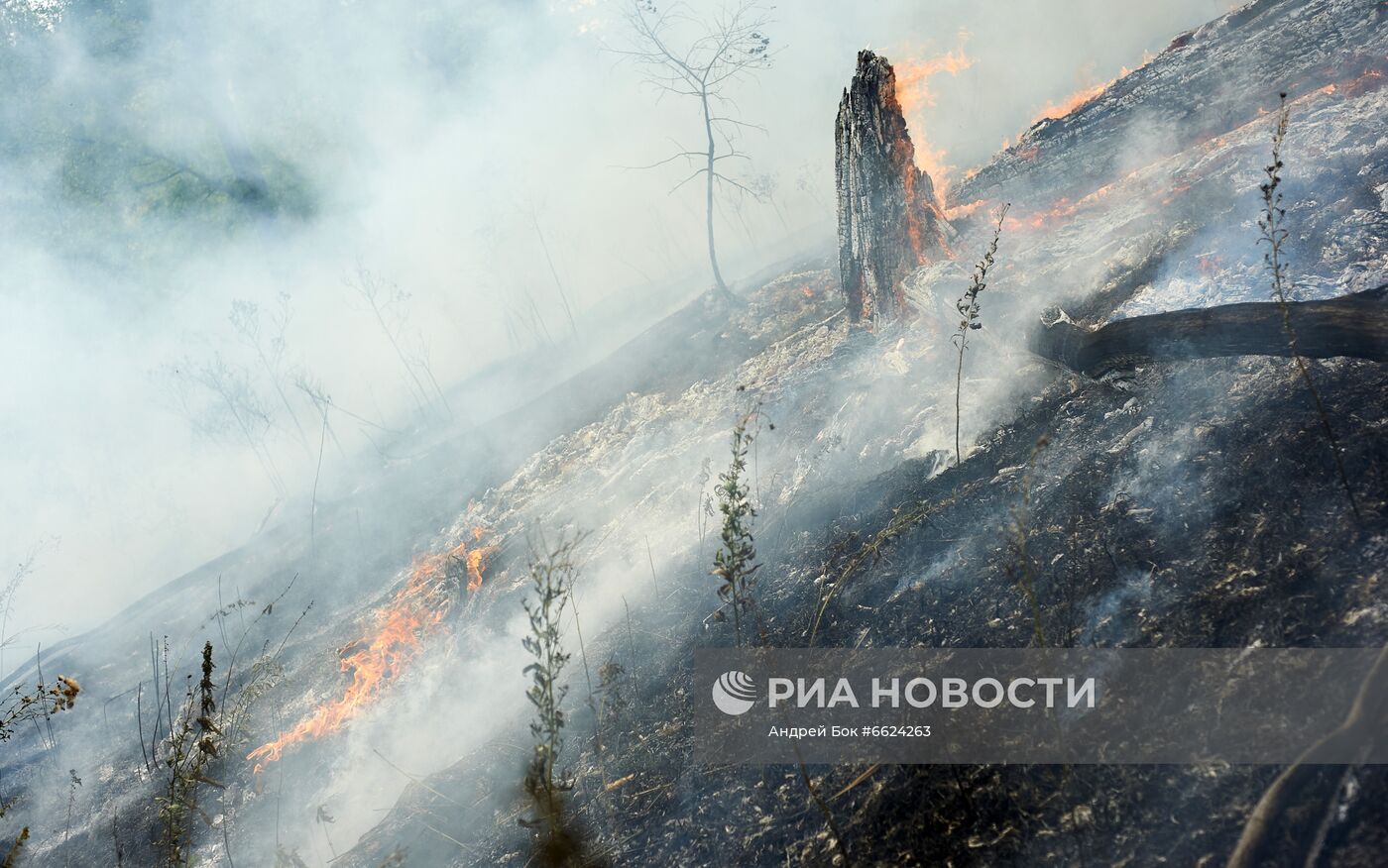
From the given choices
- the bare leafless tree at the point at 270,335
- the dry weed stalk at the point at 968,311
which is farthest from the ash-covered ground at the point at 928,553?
the bare leafless tree at the point at 270,335

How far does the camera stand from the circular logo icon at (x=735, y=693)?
18.9 feet

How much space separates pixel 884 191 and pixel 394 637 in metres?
14.7

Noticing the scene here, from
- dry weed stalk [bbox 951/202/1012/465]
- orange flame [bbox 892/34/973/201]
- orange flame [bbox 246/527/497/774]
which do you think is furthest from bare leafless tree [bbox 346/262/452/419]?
dry weed stalk [bbox 951/202/1012/465]

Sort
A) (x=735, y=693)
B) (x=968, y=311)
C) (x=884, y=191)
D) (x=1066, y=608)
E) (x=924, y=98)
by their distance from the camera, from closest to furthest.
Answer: (x=1066, y=608) → (x=735, y=693) → (x=968, y=311) → (x=884, y=191) → (x=924, y=98)

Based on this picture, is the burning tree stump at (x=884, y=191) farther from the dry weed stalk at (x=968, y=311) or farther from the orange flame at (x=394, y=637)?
the orange flame at (x=394, y=637)

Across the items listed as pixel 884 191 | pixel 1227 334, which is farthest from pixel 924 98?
pixel 1227 334

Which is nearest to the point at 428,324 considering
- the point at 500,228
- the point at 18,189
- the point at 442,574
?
→ the point at 500,228

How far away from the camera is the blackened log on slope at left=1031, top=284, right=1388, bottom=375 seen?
5.29 m

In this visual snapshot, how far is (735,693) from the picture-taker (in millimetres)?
6008

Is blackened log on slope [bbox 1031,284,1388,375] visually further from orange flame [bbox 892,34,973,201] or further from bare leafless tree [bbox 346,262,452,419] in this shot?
bare leafless tree [bbox 346,262,452,419]

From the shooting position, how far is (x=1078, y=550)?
204 inches

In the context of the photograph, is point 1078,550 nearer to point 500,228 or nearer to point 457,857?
point 457,857

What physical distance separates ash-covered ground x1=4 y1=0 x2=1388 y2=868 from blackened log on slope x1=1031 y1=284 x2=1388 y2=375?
21cm

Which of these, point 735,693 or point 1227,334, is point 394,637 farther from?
point 1227,334
